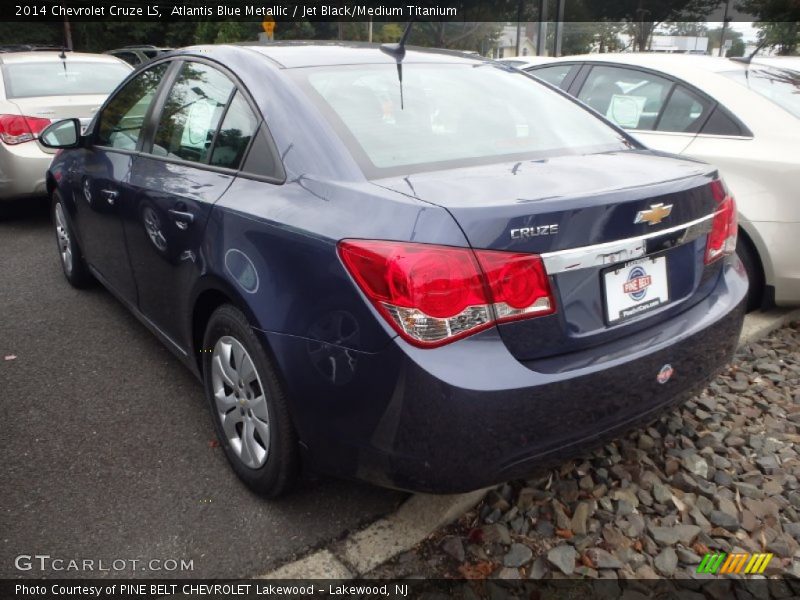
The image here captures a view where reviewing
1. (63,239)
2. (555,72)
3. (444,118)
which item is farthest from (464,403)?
(555,72)

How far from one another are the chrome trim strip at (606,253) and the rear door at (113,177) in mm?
2132

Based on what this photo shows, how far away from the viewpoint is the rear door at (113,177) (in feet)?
10.8

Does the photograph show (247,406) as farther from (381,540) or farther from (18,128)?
(18,128)

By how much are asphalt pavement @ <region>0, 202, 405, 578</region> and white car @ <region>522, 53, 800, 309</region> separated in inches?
98.6

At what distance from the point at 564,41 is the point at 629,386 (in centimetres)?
2068

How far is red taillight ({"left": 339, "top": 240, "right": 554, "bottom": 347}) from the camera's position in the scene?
1.75 m

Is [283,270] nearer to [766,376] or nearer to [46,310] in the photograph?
[766,376]

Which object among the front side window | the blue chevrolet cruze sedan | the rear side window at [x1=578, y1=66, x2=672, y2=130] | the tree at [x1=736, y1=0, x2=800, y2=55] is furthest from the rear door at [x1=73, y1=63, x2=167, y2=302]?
the tree at [x1=736, y1=0, x2=800, y2=55]

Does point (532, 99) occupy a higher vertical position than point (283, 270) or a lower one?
higher

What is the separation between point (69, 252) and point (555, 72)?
3.72 metres

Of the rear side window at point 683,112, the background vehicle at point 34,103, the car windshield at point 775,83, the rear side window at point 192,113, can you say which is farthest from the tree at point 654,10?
the rear side window at point 192,113

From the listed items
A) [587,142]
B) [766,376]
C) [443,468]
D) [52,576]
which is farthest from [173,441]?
[766,376]

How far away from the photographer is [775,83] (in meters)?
4.16

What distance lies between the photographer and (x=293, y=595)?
2.03 metres
